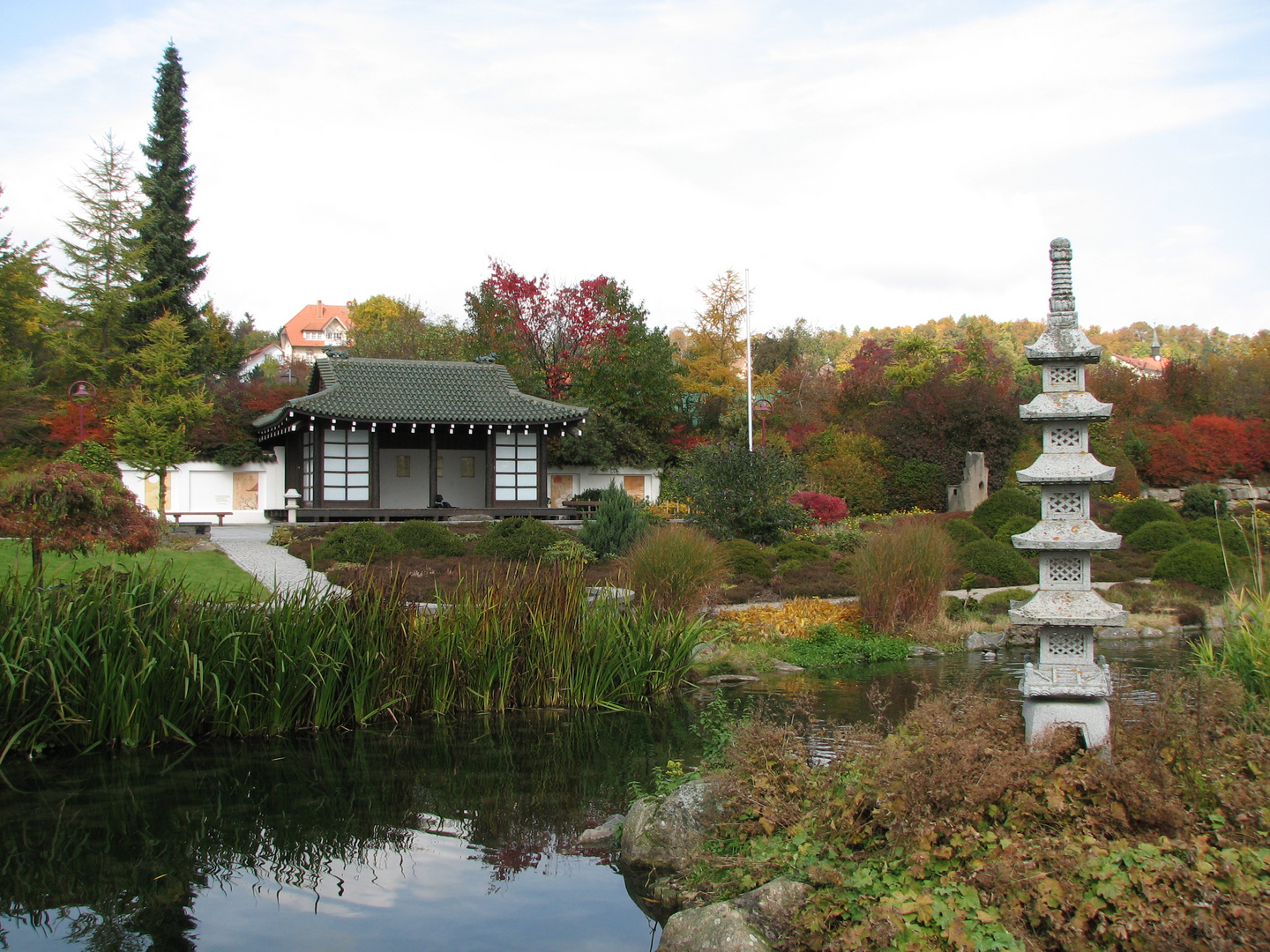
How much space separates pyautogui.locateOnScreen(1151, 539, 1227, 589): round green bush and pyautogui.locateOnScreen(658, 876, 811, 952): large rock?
12622 millimetres

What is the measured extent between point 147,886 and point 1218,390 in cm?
3340

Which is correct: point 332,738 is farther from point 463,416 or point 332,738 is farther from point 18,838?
point 463,416

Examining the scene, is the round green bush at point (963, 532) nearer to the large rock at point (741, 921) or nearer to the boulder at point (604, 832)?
the boulder at point (604, 832)

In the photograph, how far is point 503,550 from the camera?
15.3 m

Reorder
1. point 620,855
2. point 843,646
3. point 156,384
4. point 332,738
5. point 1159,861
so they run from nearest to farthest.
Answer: point 1159,861
point 620,855
point 332,738
point 843,646
point 156,384

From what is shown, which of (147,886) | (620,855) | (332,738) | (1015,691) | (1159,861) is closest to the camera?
(1159,861)

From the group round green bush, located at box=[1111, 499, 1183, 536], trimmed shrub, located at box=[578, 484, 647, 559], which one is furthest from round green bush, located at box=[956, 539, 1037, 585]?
trimmed shrub, located at box=[578, 484, 647, 559]

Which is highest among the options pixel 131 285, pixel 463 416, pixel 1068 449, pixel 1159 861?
pixel 131 285

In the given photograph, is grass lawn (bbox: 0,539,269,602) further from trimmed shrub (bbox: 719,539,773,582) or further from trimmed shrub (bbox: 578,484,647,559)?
trimmed shrub (bbox: 719,539,773,582)

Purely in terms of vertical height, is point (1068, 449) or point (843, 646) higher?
point (1068, 449)

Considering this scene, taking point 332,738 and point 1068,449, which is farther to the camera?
point 332,738

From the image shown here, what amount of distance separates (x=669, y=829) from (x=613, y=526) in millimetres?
10785

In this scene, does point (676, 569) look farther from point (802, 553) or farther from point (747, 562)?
point (802, 553)

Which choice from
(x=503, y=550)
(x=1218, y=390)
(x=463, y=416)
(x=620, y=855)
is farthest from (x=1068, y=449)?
(x=1218, y=390)
